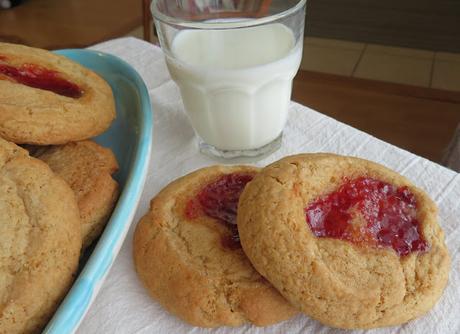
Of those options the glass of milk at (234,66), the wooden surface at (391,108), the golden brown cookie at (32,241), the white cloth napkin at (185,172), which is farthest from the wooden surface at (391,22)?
the golden brown cookie at (32,241)

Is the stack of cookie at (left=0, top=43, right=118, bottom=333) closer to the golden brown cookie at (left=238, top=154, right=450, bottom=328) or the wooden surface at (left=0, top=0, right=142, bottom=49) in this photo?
the golden brown cookie at (left=238, top=154, right=450, bottom=328)

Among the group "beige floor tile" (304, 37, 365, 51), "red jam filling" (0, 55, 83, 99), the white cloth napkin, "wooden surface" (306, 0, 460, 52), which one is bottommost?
"beige floor tile" (304, 37, 365, 51)

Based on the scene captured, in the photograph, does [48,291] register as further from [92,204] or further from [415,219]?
[415,219]

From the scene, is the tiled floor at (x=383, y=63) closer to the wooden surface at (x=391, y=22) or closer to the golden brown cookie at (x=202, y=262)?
the wooden surface at (x=391, y=22)

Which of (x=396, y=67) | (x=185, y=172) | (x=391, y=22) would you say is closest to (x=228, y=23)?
(x=185, y=172)

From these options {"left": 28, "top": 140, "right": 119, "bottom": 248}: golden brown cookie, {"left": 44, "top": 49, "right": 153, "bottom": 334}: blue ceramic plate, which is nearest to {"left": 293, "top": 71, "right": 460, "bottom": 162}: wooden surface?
{"left": 44, "top": 49, "right": 153, "bottom": 334}: blue ceramic plate

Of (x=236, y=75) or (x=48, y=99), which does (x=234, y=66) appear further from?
(x=48, y=99)

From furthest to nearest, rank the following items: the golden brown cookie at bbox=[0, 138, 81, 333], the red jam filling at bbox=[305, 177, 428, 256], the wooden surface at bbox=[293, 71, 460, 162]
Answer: the wooden surface at bbox=[293, 71, 460, 162] → the red jam filling at bbox=[305, 177, 428, 256] → the golden brown cookie at bbox=[0, 138, 81, 333]

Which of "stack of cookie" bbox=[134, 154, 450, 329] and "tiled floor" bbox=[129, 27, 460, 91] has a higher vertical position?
"stack of cookie" bbox=[134, 154, 450, 329]
